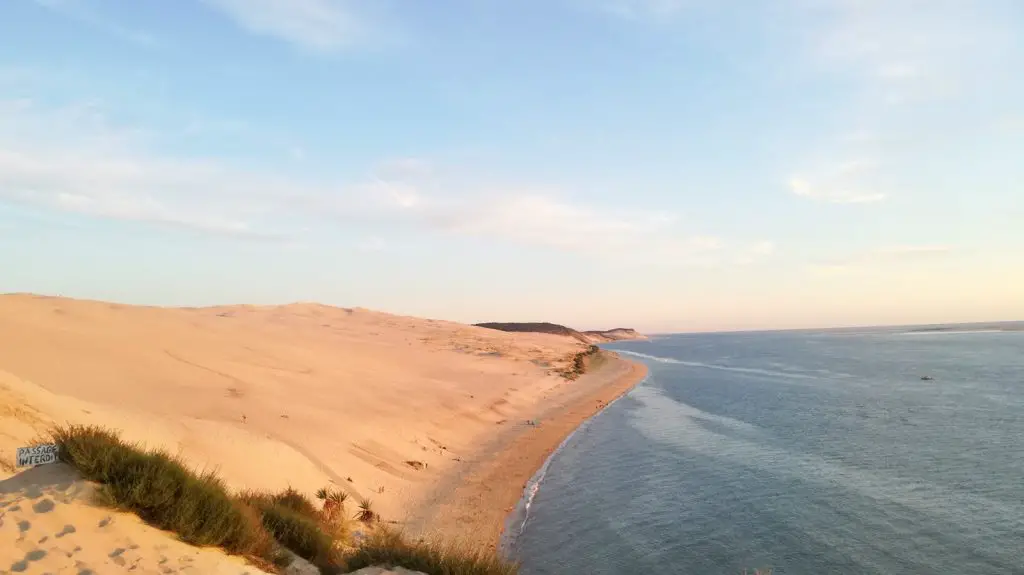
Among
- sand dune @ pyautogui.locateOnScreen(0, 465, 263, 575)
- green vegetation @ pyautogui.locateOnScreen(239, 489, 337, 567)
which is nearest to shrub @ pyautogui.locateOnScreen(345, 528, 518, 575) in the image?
green vegetation @ pyautogui.locateOnScreen(239, 489, 337, 567)

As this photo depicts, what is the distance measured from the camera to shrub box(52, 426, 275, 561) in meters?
7.21

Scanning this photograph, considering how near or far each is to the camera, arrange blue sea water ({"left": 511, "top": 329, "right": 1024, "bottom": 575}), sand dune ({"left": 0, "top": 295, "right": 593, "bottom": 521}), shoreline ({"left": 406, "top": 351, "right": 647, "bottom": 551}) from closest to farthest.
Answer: sand dune ({"left": 0, "top": 295, "right": 593, "bottom": 521}) < blue sea water ({"left": 511, "top": 329, "right": 1024, "bottom": 575}) < shoreline ({"left": 406, "top": 351, "right": 647, "bottom": 551})

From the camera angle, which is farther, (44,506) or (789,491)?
(789,491)

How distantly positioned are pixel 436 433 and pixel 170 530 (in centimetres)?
1848

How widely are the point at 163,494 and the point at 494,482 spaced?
45.6 ft

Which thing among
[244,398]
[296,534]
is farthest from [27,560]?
[244,398]

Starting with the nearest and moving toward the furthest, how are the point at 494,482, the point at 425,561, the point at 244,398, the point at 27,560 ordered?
the point at 27,560 → the point at 425,561 → the point at 494,482 → the point at 244,398

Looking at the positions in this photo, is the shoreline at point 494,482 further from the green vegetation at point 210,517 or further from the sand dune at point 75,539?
the sand dune at point 75,539

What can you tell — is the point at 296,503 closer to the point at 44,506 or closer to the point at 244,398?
the point at 44,506

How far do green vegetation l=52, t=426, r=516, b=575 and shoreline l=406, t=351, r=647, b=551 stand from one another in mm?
5028

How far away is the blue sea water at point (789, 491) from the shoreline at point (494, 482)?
0.81 m

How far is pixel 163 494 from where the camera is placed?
7.46 meters

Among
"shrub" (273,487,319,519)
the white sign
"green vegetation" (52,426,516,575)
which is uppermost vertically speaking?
the white sign

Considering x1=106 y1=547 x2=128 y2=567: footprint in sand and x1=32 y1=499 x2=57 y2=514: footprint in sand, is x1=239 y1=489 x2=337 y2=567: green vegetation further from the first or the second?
x1=32 y1=499 x2=57 y2=514: footprint in sand
